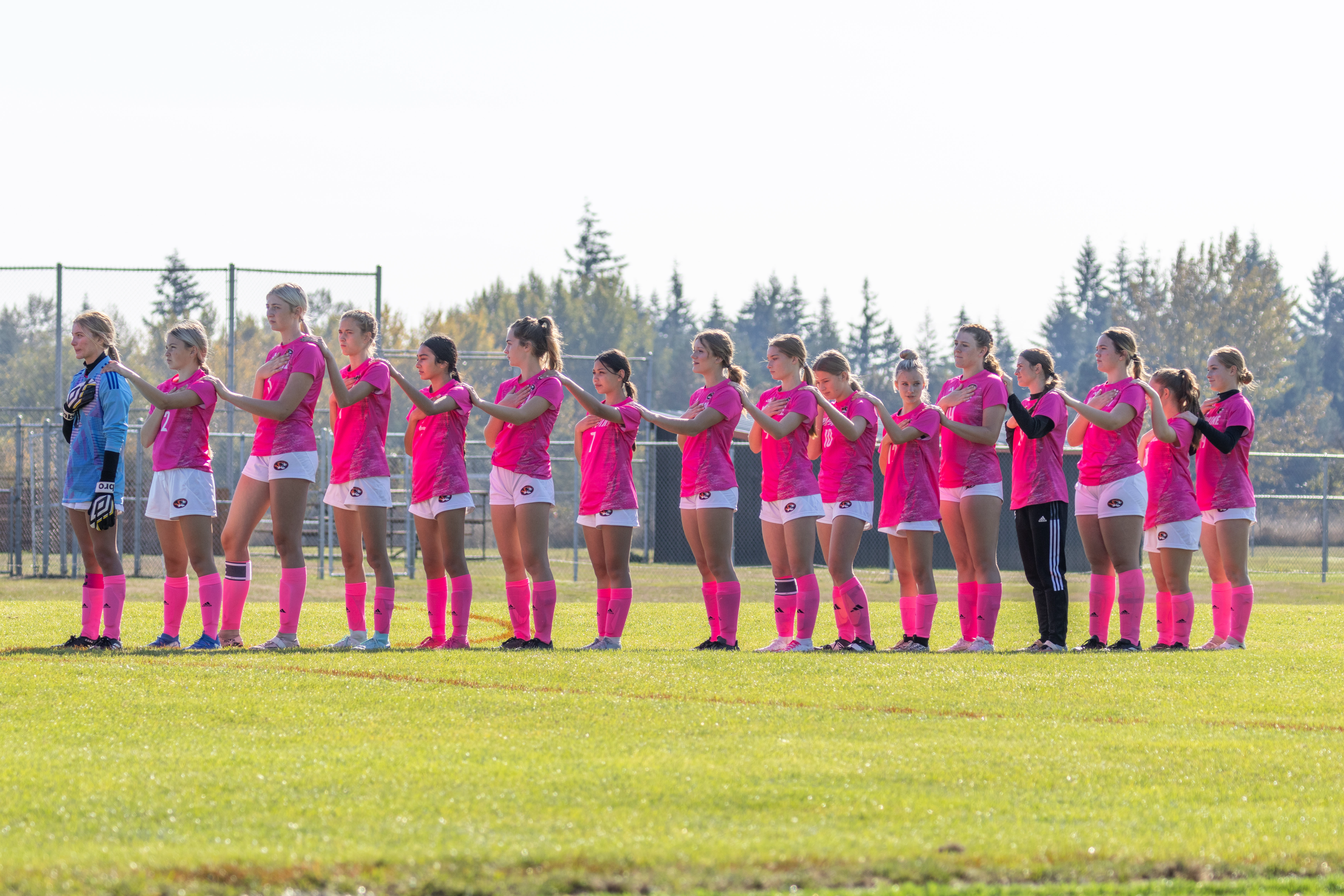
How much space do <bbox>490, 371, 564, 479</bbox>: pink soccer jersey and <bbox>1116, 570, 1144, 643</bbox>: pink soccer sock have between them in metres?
3.63

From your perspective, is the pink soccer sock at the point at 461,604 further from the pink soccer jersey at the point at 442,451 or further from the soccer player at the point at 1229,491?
the soccer player at the point at 1229,491

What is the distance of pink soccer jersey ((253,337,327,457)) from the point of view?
8570 mm

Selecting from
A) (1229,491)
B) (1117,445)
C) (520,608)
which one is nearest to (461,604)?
(520,608)

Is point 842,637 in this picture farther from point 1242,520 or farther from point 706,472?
point 1242,520

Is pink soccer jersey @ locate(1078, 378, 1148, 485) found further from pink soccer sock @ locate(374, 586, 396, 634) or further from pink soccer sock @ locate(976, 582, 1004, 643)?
pink soccer sock @ locate(374, 586, 396, 634)

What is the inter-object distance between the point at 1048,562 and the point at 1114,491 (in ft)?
2.01

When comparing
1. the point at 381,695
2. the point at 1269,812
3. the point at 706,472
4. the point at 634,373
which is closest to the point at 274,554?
the point at 634,373

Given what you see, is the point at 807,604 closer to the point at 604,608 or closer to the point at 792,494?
the point at 792,494

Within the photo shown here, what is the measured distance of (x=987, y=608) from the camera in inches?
370

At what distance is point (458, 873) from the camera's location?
3.93 m

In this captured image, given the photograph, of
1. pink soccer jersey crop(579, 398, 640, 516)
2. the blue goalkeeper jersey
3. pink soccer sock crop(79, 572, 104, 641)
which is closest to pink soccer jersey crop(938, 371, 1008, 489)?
pink soccer jersey crop(579, 398, 640, 516)

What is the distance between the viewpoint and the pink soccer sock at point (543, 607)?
9.00 m

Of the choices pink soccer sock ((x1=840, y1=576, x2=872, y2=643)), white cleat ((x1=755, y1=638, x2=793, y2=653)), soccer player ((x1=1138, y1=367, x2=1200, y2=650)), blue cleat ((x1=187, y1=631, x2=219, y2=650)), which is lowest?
white cleat ((x1=755, y1=638, x2=793, y2=653))

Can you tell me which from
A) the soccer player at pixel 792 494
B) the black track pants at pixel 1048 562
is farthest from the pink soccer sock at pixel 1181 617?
the soccer player at pixel 792 494
